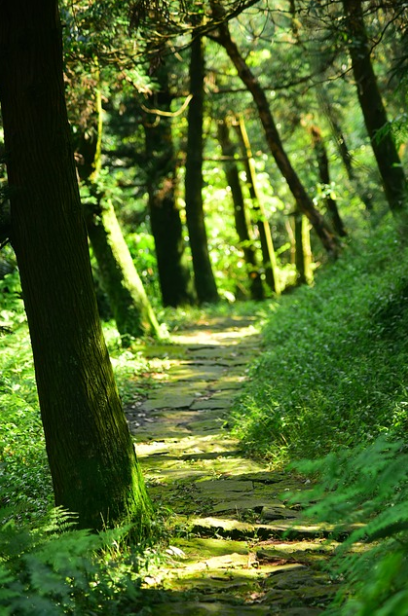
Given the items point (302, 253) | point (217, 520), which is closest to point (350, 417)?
point (217, 520)

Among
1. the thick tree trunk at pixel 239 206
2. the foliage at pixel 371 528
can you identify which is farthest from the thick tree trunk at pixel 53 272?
the thick tree trunk at pixel 239 206

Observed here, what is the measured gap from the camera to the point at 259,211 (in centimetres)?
2373

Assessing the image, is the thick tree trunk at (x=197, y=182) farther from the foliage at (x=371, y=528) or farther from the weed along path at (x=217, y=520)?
the foliage at (x=371, y=528)

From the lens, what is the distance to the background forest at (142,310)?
159 inches

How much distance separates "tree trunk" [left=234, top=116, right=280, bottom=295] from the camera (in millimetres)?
23203

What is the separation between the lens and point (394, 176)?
14656mm

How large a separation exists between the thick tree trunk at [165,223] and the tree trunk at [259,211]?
3.23 metres

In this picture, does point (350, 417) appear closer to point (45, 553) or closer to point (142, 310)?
point (45, 553)

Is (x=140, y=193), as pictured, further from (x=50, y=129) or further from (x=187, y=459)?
(x=50, y=129)

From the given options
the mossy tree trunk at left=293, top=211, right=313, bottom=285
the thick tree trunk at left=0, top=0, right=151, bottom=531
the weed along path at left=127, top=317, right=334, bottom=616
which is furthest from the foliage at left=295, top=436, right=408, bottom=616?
the mossy tree trunk at left=293, top=211, right=313, bottom=285

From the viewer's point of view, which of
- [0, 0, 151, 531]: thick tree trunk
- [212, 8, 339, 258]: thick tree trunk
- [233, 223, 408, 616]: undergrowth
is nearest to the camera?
[233, 223, 408, 616]: undergrowth

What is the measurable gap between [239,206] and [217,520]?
19.3 metres

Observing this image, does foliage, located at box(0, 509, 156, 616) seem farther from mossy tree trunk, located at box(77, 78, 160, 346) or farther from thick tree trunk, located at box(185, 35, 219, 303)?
thick tree trunk, located at box(185, 35, 219, 303)

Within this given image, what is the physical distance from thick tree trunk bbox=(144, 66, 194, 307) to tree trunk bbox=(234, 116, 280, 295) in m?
3.23
